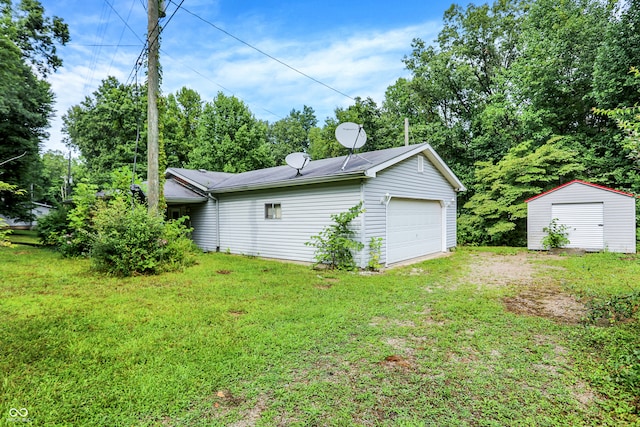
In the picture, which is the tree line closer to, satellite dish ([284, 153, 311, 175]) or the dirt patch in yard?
satellite dish ([284, 153, 311, 175])

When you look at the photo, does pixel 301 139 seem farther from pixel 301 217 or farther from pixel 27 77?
pixel 301 217

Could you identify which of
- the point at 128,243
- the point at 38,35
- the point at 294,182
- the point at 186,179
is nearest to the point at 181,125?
the point at 38,35

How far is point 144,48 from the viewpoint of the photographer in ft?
25.9

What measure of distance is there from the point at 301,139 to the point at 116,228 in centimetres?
2701

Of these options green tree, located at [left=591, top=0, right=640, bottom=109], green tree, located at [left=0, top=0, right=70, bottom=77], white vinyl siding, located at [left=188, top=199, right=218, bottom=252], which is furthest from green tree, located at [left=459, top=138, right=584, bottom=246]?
green tree, located at [left=0, top=0, right=70, bottom=77]

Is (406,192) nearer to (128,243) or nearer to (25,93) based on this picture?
(128,243)

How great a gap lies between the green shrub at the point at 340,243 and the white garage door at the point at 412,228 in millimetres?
1408

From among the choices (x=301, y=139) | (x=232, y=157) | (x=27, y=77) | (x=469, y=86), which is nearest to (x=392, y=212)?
(x=469, y=86)

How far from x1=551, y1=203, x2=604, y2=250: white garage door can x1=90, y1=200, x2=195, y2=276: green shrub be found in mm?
13106

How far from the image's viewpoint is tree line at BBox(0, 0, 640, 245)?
1316cm

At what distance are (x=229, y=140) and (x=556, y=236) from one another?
20194 millimetres

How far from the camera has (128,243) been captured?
720 cm

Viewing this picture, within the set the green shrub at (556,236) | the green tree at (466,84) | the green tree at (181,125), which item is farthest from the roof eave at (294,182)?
the green tree at (181,125)

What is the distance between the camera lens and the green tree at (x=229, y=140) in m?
22.4
